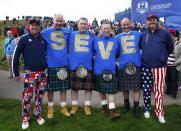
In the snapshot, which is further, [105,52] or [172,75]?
[172,75]

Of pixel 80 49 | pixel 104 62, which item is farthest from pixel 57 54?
pixel 104 62

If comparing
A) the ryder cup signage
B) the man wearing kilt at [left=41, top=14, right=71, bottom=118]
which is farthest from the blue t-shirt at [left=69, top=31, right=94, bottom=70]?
the ryder cup signage

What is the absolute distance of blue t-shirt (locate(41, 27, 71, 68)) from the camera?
286 inches

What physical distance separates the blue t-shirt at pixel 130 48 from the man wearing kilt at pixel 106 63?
0.17m

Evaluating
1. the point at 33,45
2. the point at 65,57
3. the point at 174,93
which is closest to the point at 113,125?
the point at 65,57

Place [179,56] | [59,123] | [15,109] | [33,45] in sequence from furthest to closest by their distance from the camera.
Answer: [179,56]
[15,109]
[59,123]
[33,45]

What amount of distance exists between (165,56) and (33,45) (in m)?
2.74

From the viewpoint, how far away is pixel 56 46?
287 inches

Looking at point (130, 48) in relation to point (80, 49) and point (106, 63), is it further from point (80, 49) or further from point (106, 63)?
point (80, 49)

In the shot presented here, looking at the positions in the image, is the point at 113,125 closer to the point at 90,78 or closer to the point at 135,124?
the point at 135,124

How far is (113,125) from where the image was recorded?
23.4ft

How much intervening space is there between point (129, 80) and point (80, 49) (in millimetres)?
1243

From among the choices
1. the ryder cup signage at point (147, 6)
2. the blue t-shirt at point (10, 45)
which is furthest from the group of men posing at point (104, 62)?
the ryder cup signage at point (147, 6)

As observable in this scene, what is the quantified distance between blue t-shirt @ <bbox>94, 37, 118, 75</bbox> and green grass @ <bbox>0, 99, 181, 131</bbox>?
107 cm
